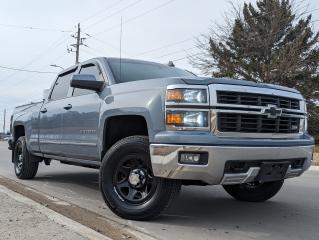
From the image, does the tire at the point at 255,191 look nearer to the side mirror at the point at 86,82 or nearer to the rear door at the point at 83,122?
the rear door at the point at 83,122

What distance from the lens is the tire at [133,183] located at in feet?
18.9

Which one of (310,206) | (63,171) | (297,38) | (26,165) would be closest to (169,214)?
(310,206)

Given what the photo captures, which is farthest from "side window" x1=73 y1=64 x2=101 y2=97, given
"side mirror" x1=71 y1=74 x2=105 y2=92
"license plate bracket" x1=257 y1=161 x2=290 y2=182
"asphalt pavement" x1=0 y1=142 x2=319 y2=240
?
"license plate bracket" x1=257 y1=161 x2=290 y2=182

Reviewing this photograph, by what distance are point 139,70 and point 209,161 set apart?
2.44 metres

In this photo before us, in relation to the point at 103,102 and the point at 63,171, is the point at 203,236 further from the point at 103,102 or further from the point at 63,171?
the point at 63,171

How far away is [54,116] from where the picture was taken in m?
8.23

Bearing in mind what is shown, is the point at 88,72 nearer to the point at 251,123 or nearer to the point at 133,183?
the point at 133,183

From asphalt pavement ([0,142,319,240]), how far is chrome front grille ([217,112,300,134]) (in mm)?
1080

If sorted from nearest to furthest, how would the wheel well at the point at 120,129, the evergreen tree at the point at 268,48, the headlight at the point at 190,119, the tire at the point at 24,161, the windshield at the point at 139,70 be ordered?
the headlight at the point at 190,119
the wheel well at the point at 120,129
the windshield at the point at 139,70
the tire at the point at 24,161
the evergreen tree at the point at 268,48

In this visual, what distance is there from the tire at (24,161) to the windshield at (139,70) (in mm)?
3217

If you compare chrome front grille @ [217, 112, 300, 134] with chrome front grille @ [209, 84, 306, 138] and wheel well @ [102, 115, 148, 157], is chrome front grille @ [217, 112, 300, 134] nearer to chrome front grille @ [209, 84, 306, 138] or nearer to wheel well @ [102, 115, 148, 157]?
chrome front grille @ [209, 84, 306, 138]

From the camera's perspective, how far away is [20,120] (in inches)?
399

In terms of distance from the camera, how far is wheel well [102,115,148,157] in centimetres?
632

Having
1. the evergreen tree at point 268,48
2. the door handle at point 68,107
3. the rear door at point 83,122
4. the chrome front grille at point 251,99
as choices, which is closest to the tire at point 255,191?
the chrome front grille at point 251,99
